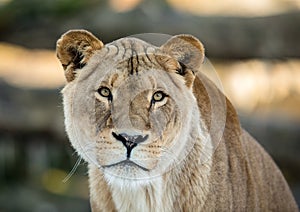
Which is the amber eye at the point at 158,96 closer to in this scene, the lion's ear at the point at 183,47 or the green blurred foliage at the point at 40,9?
the lion's ear at the point at 183,47

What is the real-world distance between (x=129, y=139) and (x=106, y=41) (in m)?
3.79

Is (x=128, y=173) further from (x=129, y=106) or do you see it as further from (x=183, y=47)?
(x=183, y=47)

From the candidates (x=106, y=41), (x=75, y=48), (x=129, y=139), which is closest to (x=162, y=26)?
(x=106, y=41)

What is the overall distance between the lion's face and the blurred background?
353 cm

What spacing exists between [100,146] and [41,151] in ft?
14.5

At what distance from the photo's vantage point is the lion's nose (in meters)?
2.36

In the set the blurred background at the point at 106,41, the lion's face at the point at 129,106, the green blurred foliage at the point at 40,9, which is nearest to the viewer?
the lion's face at the point at 129,106

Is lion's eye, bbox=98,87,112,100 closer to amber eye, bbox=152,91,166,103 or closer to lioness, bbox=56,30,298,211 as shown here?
lioness, bbox=56,30,298,211

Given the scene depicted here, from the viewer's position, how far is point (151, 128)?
2.39 meters

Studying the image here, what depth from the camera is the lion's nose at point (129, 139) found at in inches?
92.7

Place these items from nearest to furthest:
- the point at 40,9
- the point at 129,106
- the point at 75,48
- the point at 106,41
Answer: the point at 129,106
the point at 75,48
the point at 106,41
the point at 40,9

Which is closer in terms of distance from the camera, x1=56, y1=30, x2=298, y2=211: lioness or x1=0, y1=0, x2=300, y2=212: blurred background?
x1=56, y1=30, x2=298, y2=211: lioness

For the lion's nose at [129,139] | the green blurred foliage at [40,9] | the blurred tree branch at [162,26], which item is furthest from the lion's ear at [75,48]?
the green blurred foliage at [40,9]

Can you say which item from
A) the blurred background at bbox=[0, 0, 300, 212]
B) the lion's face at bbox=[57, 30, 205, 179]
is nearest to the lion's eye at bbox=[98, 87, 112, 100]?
the lion's face at bbox=[57, 30, 205, 179]
